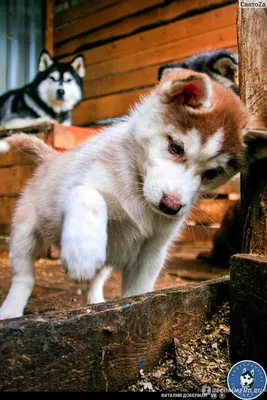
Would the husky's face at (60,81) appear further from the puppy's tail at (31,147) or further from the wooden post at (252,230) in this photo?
the wooden post at (252,230)

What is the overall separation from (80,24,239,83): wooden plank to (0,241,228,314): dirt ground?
2245mm

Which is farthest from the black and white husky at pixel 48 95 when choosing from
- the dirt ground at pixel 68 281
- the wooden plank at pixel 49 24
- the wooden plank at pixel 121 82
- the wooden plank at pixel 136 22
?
the dirt ground at pixel 68 281

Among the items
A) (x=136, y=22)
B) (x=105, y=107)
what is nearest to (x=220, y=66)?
(x=136, y=22)

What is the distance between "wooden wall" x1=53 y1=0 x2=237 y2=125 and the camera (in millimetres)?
4773

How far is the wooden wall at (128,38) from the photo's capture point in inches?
188

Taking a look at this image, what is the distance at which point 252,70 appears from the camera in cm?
150

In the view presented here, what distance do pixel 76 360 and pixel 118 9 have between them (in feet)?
18.2

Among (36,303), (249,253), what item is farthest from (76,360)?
(36,303)

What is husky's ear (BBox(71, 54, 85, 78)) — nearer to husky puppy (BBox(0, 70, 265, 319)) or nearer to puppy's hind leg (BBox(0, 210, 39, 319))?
husky puppy (BBox(0, 70, 265, 319))

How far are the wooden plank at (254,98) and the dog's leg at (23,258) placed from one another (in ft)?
3.44

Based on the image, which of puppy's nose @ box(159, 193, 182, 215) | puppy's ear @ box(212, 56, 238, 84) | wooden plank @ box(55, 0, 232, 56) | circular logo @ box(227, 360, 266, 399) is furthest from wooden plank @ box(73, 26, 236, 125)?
circular logo @ box(227, 360, 266, 399)

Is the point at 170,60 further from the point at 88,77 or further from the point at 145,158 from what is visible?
the point at 145,158

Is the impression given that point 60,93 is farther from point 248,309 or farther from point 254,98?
point 248,309

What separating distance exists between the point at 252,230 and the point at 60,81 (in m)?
5.34
